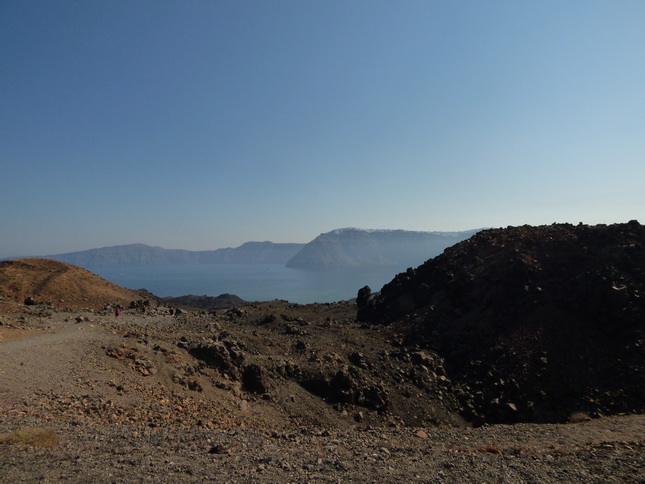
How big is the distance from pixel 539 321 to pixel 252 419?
46.6 ft

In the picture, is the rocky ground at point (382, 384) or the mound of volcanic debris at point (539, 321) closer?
the rocky ground at point (382, 384)

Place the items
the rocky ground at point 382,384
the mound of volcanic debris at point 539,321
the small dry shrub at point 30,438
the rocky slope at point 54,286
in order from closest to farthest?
the small dry shrub at point 30,438 < the rocky ground at point 382,384 < the mound of volcanic debris at point 539,321 < the rocky slope at point 54,286

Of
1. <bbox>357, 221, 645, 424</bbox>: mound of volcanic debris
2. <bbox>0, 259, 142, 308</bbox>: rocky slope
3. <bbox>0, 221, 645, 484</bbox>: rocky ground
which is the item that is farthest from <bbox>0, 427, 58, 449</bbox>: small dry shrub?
<bbox>0, 259, 142, 308</bbox>: rocky slope

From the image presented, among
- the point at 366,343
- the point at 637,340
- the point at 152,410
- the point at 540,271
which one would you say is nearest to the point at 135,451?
the point at 152,410

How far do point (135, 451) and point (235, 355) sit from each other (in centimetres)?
766

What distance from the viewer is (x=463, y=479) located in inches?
273

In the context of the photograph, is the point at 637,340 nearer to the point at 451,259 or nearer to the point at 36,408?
the point at 451,259

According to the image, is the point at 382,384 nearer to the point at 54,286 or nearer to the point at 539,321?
the point at 539,321

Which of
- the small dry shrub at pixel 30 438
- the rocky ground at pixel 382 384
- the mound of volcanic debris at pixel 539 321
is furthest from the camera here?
the mound of volcanic debris at pixel 539 321

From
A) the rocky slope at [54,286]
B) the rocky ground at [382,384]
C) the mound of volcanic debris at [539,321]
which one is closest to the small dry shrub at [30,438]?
the rocky ground at [382,384]

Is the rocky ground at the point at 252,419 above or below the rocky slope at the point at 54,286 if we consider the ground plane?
below

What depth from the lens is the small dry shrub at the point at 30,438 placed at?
22.3 feet

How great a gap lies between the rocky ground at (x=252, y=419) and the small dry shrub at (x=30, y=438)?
0.04 meters

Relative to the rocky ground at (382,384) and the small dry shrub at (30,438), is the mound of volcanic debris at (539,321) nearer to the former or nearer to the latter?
the rocky ground at (382,384)
